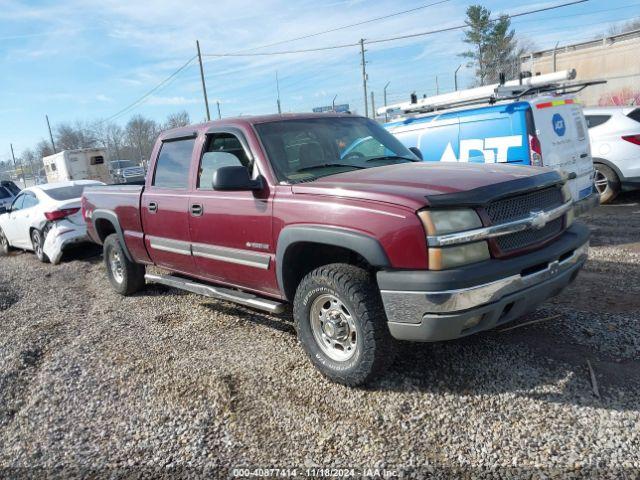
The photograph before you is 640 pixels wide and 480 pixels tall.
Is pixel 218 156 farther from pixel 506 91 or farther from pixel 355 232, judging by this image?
pixel 506 91

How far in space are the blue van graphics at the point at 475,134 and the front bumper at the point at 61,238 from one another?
226 inches

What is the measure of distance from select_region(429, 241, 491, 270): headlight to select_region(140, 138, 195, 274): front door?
2.55m

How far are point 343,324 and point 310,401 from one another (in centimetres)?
55

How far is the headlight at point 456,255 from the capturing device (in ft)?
9.36

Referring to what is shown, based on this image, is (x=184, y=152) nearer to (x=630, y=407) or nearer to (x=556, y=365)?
(x=556, y=365)

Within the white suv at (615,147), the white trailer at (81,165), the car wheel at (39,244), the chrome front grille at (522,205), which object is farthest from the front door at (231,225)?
the white trailer at (81,165)

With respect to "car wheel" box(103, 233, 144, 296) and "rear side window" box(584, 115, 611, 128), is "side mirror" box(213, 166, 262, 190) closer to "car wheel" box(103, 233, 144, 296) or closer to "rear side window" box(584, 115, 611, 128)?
"car wheel" box(103, 233, 144, 296)

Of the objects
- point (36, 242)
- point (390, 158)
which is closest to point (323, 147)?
point (390, 158)

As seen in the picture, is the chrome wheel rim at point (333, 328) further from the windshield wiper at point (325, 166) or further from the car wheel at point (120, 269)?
the car wheel at point (120, 269)

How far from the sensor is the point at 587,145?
7.16 meters

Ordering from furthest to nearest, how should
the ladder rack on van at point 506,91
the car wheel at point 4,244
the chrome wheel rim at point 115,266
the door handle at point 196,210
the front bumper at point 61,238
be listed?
1. the car wheel at point 4,244
2. the front bumper at point 61,238
3. the ladder rack on van at point 506,91
4. the chrome wheel rim at point 115,266
5. the door handle at point 196,210

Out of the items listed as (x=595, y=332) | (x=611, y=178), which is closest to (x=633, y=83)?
(x=611, y=178)

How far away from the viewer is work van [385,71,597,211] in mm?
6371

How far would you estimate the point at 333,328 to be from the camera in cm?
347
